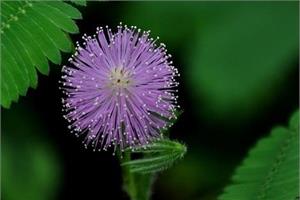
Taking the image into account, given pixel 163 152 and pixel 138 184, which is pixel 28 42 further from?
pixel 138 184

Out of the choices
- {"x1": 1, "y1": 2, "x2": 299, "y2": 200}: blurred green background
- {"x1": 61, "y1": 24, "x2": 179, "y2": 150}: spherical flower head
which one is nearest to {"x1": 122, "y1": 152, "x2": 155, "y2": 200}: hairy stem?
{"x1": 61, "y1": 24, "x2": 179, "y2": 150}: spherical flower head

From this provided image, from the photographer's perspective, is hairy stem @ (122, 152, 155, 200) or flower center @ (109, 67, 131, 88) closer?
flower center @ (109, 67, 131, 88)

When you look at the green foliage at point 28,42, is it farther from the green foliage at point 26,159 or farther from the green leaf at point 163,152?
the green foliage at point 26,159

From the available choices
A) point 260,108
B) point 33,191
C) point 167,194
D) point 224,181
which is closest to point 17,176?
point 33,191

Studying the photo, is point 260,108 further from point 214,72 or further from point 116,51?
point 116,51

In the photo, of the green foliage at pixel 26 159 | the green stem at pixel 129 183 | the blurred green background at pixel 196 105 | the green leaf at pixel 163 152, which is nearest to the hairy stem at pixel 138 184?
the green stem at pixel 129 183

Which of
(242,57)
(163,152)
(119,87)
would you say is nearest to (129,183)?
(163,152)

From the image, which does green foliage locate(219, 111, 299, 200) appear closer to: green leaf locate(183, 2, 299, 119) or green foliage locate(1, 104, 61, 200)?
green leaf locate(183, 2, 299, 119)
